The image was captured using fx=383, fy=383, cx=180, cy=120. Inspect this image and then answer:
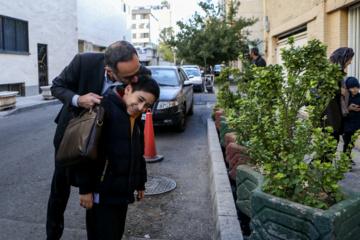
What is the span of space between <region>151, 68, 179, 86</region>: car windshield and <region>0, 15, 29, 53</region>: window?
35.5ft

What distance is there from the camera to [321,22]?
963cm

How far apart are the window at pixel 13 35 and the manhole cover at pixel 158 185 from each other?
15411mm

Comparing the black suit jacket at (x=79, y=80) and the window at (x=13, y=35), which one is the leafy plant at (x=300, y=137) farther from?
the window at (x=13, y=35)

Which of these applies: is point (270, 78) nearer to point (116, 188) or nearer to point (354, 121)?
point (116, 188)

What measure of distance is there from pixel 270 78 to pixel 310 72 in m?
0.50

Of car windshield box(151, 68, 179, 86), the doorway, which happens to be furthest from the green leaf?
the doorway

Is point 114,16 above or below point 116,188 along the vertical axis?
above

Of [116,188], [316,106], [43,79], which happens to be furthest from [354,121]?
[43,79]

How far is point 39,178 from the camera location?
5969 millimetres

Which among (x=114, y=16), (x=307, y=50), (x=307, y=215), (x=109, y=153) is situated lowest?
(x=307, y=215)

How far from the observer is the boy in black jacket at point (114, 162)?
8.36 feet

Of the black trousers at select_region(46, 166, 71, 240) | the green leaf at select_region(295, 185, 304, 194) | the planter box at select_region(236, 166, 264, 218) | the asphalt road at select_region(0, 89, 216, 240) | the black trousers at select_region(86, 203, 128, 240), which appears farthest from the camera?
the asphalt road at select_region(0, 89, 216, 240)

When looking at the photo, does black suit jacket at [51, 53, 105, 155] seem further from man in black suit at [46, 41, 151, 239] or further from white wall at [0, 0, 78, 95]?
A: white wall at [0, 0, 78, 95]

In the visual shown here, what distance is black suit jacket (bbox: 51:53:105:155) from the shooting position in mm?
3029
